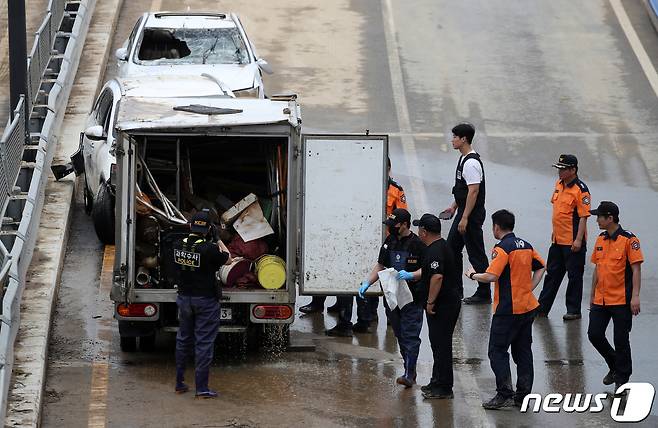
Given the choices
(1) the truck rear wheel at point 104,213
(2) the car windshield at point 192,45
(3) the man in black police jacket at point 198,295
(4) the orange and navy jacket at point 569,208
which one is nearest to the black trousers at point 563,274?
(4) the orange and navy jacket at point 569,208

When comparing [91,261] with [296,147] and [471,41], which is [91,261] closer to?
[296,147]

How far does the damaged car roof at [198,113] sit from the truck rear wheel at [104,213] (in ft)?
7.25

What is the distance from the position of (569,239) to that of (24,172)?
6169 millimetres

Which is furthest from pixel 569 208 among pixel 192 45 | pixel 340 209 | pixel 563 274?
pixel 192 45

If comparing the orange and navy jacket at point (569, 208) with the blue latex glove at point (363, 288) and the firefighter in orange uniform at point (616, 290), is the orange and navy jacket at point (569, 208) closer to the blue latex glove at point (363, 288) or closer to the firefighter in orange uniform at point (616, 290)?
the firefighter in orange uniform at point (616, 290)

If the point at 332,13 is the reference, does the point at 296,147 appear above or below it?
above

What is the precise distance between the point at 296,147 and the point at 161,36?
7973mm

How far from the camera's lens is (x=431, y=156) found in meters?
19.0

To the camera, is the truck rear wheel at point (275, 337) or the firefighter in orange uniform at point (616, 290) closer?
the firefighter in orange uniform at point (616, 290)

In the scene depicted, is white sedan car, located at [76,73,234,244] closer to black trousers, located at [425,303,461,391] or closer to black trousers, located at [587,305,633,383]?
black trousers, located at [425,303,461,391]

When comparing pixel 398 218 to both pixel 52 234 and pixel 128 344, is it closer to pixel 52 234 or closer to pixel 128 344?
pixel 128 344

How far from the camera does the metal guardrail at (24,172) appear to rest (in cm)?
1174

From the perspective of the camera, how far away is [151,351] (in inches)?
516

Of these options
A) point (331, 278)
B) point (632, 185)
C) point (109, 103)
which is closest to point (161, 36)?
point (109, 103)
